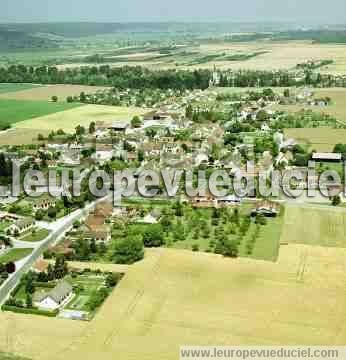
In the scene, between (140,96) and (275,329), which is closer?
(275,329)

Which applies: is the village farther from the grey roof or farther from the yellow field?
the yellow field

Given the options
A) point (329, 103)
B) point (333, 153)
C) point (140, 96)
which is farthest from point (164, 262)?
point (140, 96)

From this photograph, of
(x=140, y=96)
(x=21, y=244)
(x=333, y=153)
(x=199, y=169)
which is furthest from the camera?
(x=140, y=96)

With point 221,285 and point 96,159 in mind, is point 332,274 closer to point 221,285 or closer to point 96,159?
point 221,285

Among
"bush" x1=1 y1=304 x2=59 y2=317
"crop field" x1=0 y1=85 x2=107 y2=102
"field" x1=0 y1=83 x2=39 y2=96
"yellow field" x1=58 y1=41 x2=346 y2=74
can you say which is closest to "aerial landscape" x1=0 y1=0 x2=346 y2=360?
"bush" x1=1 y1=304 x2=59 y2=317

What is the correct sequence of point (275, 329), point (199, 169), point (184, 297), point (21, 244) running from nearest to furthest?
point (275, 329) < point (184, 297) < point (21, 244) < point (199, 169)

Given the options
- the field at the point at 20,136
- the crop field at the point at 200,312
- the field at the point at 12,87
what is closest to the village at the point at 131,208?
the crop field at the point at 200,312

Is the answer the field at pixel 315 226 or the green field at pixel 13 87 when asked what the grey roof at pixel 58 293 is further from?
the green field at pixel 13 87
